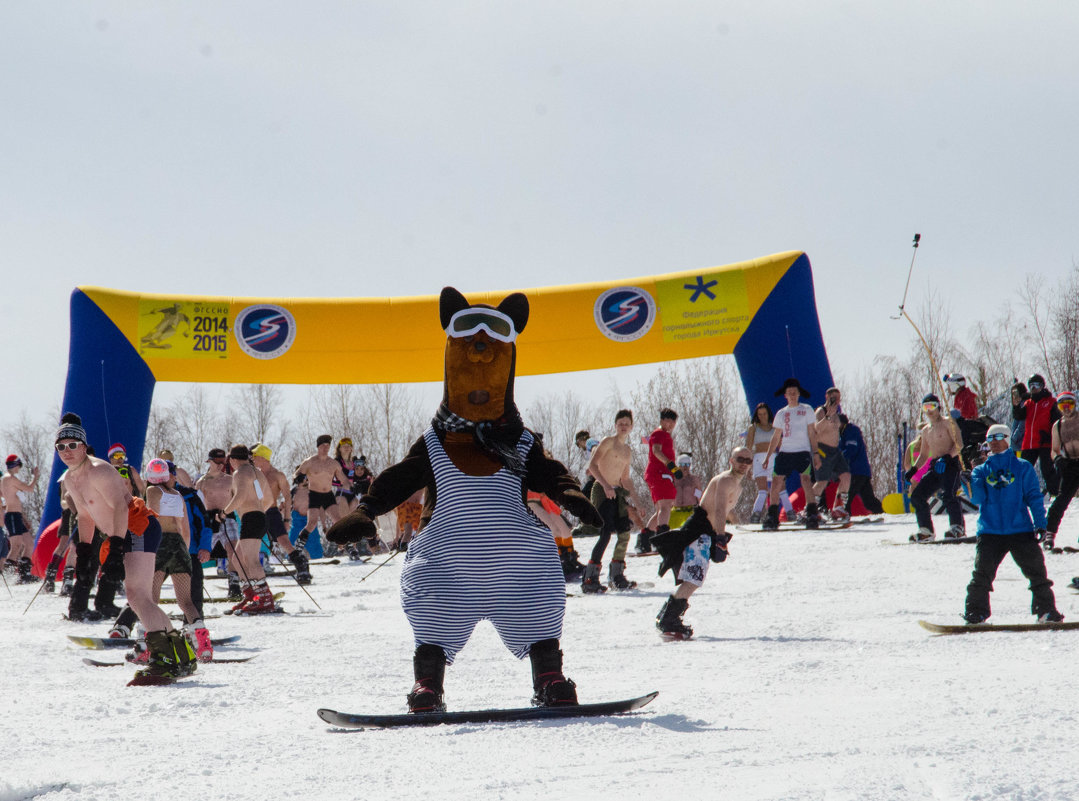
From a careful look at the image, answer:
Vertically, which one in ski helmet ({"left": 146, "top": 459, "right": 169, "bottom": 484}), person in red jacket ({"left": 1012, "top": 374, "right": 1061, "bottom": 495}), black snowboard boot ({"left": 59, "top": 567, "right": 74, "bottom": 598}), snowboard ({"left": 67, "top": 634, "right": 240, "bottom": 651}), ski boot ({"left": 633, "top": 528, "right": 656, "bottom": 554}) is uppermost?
person in red jacket ({"left": 1012, "top": 374, "right": 1061, "bottom": 495})

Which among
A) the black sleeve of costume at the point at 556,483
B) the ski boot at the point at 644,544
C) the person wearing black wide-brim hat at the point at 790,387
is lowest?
the ski boot at the point at 644,544

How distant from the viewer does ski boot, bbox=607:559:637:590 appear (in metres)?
9.98

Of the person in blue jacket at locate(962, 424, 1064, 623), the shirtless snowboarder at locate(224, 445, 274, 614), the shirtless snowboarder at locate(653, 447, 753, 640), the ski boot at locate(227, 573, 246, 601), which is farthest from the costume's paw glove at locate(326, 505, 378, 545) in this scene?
the ski boot at locate(227, 573, 246, 601)

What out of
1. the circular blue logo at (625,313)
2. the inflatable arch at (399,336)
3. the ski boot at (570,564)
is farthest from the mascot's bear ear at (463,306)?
the circular blue logo at (625,313)

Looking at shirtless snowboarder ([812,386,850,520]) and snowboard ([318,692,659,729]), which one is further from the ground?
shirtless snowboarder ([812,386,850,520])

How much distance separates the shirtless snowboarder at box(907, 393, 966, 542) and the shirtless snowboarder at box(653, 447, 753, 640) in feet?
15.1

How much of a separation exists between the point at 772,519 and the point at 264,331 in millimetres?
7709

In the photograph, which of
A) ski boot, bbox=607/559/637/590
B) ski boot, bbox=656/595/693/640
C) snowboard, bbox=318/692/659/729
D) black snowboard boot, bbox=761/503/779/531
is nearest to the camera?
snowboard, bbox=318/692/659/729

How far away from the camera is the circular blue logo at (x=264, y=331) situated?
627 inches

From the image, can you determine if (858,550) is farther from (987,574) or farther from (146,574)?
(146,574)

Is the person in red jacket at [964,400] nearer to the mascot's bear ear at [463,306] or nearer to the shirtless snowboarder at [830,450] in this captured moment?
the shirtless snowboarder at [830,450]

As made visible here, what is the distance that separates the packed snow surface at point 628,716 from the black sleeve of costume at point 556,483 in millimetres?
866

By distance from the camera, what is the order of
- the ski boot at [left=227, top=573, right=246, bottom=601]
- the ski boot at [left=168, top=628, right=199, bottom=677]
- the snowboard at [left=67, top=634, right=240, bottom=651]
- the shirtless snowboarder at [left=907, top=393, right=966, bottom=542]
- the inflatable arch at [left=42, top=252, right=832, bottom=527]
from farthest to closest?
the inflatable arch at [left=42, top=252, right=832, bottom=527]
the shirtless snowboarder at [left=907, top=393, right=966, bottom=542]
the ski boot at [left=227, top=573, right=246, bottom=601]
the snowboard at [left=67, top=634, right=240, bottom=651]
the ski boot at [left=168, top=628, right=199, bottom=677]

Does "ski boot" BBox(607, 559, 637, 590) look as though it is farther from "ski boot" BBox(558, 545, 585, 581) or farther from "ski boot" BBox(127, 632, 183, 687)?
"ski boot" BBox(127, 632, 183, 687)
